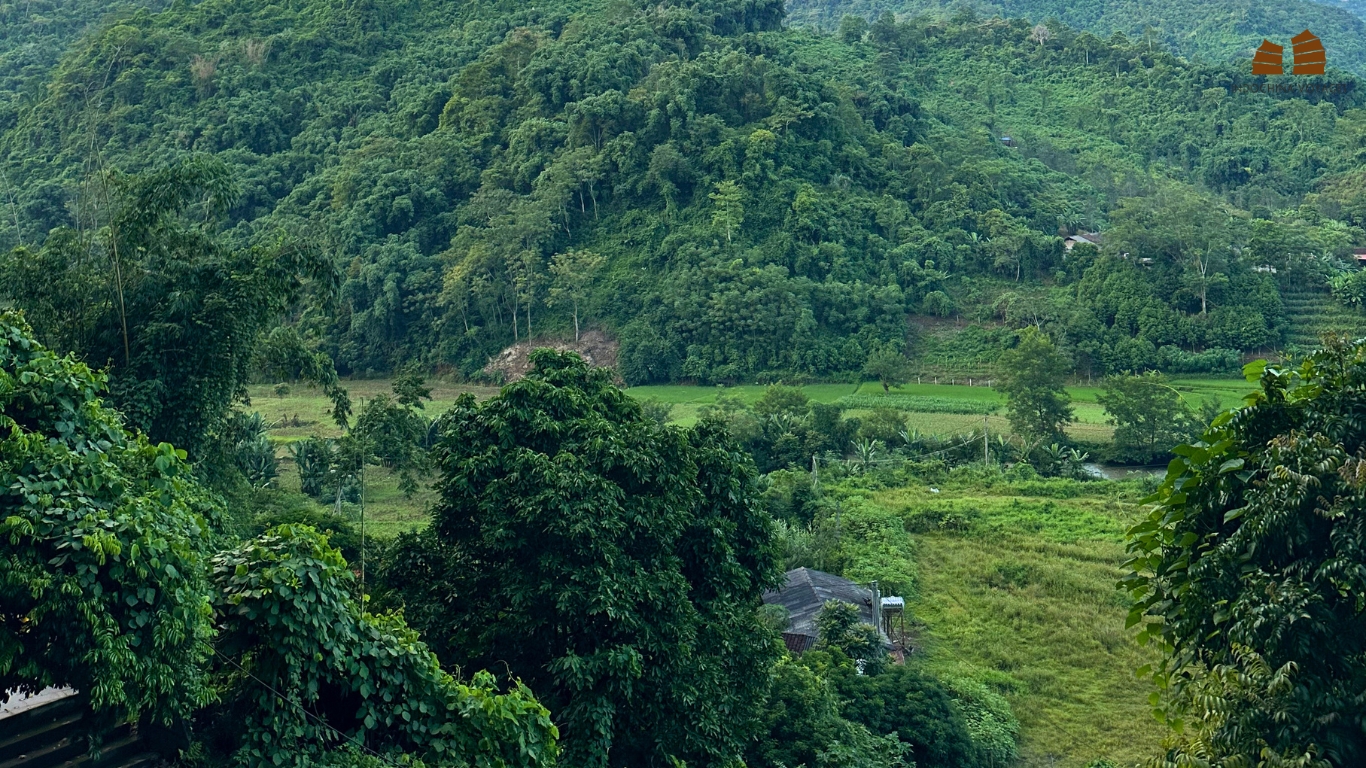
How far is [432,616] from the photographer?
10719 millimetres

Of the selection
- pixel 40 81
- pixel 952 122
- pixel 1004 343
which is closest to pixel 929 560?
pixel 1004 343

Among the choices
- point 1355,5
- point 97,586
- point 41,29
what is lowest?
point 97,586

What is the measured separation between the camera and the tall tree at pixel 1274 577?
5336mm

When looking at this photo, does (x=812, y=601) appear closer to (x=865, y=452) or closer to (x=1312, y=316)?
(x=865, y=452)

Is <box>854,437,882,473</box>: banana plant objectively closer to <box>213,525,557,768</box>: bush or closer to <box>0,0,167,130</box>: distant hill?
<box>213,525,557,768</box>: bush

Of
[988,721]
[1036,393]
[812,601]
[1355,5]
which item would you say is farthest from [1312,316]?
[1355,5]

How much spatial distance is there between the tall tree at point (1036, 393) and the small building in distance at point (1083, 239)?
1303 cm

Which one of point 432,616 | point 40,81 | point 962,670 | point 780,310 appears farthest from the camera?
point 40,81

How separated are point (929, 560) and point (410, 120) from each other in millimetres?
31584

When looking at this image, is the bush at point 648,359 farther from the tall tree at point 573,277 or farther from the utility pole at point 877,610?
the utility pole at point 877,610

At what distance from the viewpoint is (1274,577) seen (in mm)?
5566

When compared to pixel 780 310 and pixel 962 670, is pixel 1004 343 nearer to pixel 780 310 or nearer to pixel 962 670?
pixel 780 310

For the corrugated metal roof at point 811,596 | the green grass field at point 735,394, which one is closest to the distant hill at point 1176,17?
the green grass field at point 735,394

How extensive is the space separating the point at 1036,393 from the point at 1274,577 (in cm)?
2693
